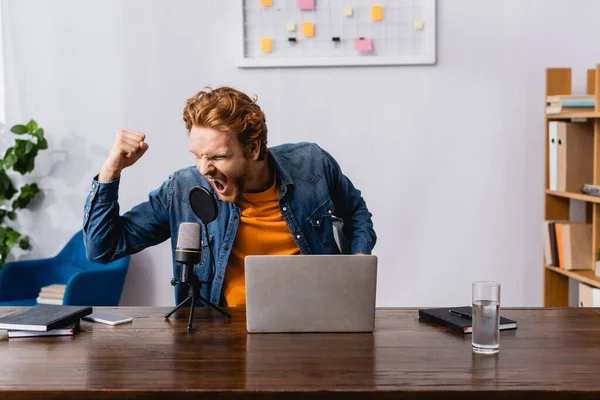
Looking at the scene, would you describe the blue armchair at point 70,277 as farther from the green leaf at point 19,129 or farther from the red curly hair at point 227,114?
the red curly hair at point 227,114

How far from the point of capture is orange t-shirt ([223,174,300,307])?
2.43 m

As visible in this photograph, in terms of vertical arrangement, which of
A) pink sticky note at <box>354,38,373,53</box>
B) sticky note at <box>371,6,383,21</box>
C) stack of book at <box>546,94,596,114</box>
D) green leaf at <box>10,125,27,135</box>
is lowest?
green leaf at <box>10,125,27,135</box>

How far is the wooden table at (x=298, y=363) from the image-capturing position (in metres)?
1.46

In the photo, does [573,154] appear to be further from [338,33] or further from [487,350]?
[487,350]

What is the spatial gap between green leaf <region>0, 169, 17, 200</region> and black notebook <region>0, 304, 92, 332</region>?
210 cm

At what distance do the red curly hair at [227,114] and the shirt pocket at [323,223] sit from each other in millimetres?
339

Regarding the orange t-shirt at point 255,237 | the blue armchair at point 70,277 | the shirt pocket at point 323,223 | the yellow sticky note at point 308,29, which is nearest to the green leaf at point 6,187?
the blue armchair at point 70,277

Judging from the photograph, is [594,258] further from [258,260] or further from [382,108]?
[258,260]

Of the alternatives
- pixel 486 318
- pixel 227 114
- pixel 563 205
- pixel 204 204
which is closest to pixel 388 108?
pixel 563 205

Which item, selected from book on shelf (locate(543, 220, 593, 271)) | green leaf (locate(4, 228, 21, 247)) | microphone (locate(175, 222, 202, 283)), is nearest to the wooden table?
microphone (locate(175, 222, 202, 283))

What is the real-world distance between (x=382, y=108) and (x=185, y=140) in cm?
108

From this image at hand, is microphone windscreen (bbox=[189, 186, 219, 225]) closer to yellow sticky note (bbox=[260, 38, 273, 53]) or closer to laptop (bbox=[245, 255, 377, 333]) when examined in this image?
laptop (bbox=[245, 255, 377, 333])

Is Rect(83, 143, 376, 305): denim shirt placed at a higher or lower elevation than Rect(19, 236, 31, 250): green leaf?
higher

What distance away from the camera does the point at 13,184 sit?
4.19m
